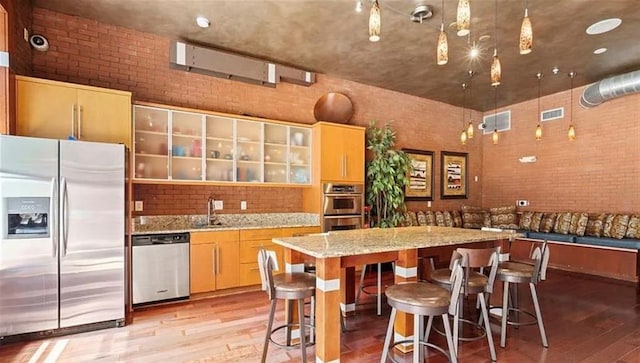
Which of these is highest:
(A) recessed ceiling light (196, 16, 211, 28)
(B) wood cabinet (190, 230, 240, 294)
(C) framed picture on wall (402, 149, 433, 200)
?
(A) recessed ceiling light (196, 16, 211, 28)

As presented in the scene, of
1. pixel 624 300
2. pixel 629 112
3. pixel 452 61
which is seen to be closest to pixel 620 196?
pixel 629 112

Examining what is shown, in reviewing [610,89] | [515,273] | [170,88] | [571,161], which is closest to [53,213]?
[170,88]

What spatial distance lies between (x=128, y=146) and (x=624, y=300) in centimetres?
620

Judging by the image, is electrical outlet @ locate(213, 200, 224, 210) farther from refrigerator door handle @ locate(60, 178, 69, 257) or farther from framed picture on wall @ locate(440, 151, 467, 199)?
framed picture on wall @ locate(440, 151, 467, 199)

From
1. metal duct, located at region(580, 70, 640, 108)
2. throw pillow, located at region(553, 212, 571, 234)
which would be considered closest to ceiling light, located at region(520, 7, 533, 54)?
metal duct, located at region(580, 70, 640, 108)

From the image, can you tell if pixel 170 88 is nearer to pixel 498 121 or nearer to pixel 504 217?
pixel 504 217

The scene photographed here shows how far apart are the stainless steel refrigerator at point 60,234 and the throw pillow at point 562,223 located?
6751 millimetres

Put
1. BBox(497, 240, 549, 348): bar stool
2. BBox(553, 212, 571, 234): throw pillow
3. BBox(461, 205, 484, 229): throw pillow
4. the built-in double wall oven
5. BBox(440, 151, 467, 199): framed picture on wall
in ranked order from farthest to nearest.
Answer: BBox(440, 151, 467, 199): framed picture on wall < BBox(461, 205, 484, 229): throw pillow < BBox(553, 212, 571, 234): throw pillow < the built-in double wall oven < BBox(497, 240, 549, 348): bar stool

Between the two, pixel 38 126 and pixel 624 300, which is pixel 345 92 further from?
pixel 624 300

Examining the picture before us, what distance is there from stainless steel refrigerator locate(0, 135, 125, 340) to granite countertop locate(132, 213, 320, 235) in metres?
0.52

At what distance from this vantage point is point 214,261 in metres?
3.95

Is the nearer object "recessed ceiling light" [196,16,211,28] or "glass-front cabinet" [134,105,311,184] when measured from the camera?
"recessed ceiling light" [196,16,211,28]

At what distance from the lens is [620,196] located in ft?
17.6

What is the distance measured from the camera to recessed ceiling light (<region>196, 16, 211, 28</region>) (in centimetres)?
356
